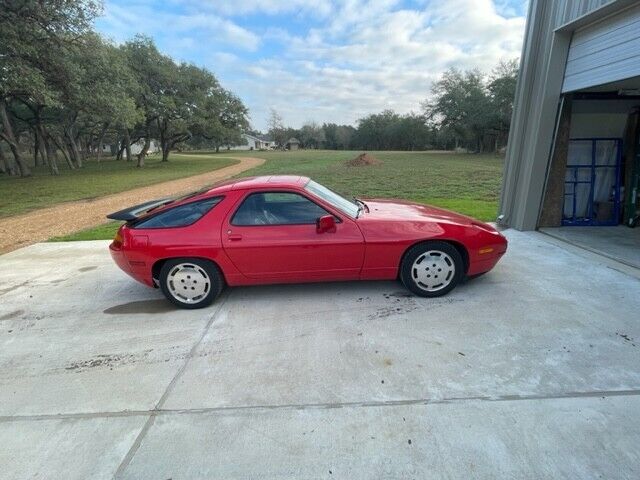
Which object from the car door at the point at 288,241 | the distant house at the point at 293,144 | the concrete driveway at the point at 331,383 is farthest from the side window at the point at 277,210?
the distant house at the point at 293,144

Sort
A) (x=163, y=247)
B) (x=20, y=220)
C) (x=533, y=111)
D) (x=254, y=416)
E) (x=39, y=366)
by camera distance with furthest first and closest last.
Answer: (x=20, y=220) < (x=533, y=111) < (x=163, y=247) < (x=39, y=366) < (x=254, y=416)

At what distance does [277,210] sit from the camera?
403cm

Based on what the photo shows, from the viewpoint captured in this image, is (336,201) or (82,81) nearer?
(336,201)

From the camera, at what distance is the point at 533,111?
22.0 ft

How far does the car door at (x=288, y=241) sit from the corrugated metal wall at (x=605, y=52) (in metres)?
4.40

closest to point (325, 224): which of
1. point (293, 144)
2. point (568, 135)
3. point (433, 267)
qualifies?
point (433, 267)

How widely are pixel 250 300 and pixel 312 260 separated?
0.88m

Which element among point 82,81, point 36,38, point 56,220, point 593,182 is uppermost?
point 36,38

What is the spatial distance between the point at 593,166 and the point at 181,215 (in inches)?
298

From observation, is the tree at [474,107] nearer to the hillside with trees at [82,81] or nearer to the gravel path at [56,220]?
the hillside with trees at [82,81]

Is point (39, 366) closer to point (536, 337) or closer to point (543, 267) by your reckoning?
point (536, 337)

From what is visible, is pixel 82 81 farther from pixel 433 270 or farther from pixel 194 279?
pixel 433 270

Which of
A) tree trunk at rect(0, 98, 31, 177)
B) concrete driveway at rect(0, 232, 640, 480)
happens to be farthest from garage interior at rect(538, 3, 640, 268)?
tree trunk at rect(0, 98, 31, 177)

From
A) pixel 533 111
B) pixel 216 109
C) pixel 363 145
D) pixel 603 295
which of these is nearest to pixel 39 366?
pixel 603 295
